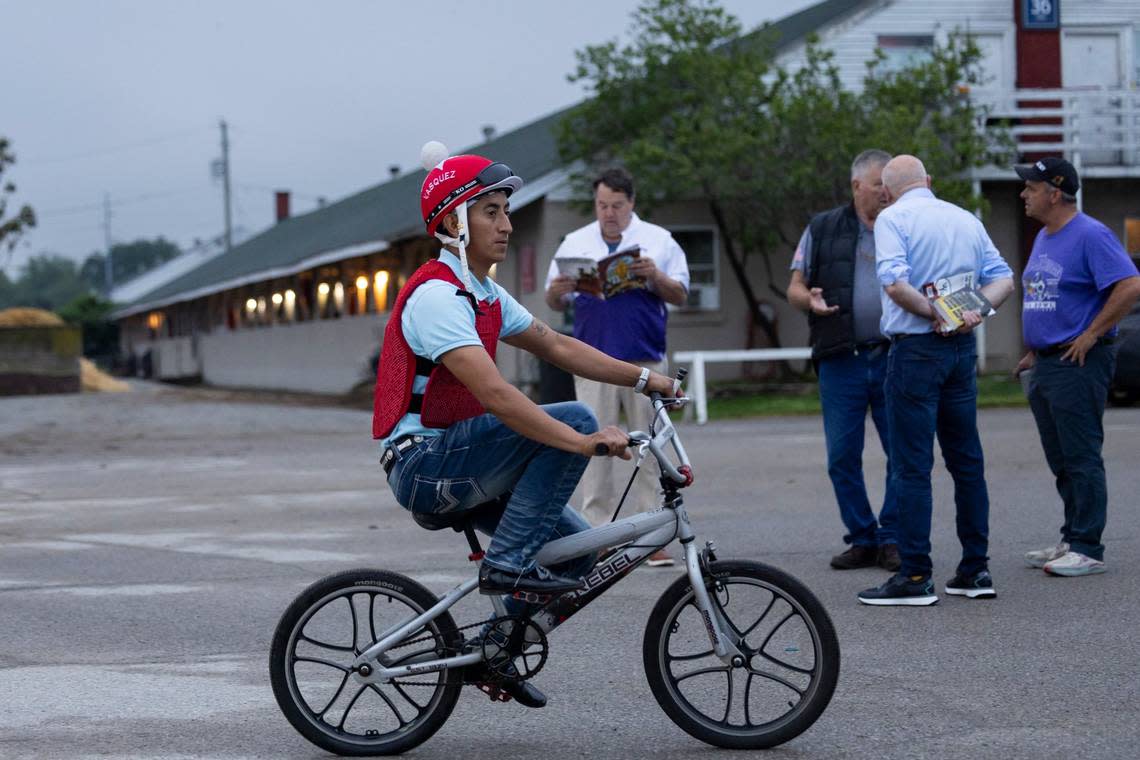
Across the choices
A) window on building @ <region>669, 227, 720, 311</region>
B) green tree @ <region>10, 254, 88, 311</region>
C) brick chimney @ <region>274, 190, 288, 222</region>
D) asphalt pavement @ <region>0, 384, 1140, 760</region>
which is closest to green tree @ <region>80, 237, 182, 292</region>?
green tree @ <region>10, 254, 88, 311</region>

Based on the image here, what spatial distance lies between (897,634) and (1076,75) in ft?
83.3

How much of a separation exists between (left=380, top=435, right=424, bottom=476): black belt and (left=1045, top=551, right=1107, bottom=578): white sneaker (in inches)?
164

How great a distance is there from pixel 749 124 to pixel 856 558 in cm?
1764

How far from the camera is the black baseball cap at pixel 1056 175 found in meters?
7.42

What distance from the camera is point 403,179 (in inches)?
1873

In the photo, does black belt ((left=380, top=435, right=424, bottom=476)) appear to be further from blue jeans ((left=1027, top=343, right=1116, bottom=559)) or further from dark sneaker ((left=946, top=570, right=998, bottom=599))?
blue jeans ((left=1027, top=343, right=1116, bottom=559))

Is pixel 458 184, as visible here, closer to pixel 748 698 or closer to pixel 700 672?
pixel 700 672

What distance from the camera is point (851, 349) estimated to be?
26.2 ft

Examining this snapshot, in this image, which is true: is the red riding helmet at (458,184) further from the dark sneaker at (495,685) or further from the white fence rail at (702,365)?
the white fence rail at (702,365)

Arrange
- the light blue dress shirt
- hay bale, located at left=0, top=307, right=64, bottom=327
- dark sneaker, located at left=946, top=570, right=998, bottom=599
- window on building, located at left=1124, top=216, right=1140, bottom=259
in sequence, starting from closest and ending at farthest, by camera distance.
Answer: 1. the light blue dress shirt
2. dark sneaker, located at left=946, top=570, right=998, bottom=599
3. window on building, located at left=1124, top=216, right=1140, bottom=259
4. hay bale, located at left=0, top=307, right=64, bottom=327

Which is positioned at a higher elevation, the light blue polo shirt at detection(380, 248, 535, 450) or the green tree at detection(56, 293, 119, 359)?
the green tree at detection(56, 293, 119, 359)

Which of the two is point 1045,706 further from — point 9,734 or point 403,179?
point 403,179

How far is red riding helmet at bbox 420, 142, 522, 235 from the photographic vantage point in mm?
4703

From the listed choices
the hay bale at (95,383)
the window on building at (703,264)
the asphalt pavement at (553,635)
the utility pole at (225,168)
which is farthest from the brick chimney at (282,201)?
the asphalt pavement at (553,635)
